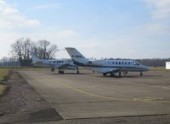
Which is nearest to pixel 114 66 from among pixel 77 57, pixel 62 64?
pixel 77 57

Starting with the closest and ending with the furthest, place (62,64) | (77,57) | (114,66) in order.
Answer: (114,66) → (77,57) → (62,64)

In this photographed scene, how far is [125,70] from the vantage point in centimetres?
6019

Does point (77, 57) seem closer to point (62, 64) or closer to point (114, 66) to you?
point (114, 66)

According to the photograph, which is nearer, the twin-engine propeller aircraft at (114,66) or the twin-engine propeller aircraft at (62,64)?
the twin-engine propeller aircraft at (114,66)

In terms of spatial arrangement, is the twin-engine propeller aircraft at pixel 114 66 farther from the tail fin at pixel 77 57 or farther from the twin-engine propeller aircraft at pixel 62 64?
the twin-engine propeller aircraft at pixel 62 64

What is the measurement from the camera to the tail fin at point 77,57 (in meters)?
63.6

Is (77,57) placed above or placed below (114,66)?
above

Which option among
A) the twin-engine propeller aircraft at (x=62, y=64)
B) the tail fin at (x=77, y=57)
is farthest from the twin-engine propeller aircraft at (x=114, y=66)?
the twin-engine propeller aircraft at (x=62, y=64)

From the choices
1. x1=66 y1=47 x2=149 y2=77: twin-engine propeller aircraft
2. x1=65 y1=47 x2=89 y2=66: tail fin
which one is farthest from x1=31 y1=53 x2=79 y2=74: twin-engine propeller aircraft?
x1=66 y1=47 x2=149 y2=77: twin-engine propeller aircraft

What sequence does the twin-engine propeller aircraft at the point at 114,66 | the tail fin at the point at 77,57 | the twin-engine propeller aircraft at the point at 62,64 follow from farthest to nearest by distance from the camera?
the twin-engine propeller aircraft at the point at 62,64 < the tail fin at the point at 77,57 < the twin-engine propeller aircraft at the point at 114,66

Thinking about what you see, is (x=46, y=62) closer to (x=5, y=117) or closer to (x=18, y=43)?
(x=5, y=117)

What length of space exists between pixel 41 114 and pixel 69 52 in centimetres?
5146

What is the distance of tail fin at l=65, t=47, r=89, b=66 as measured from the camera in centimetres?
6356

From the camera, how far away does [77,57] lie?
6512 cm
